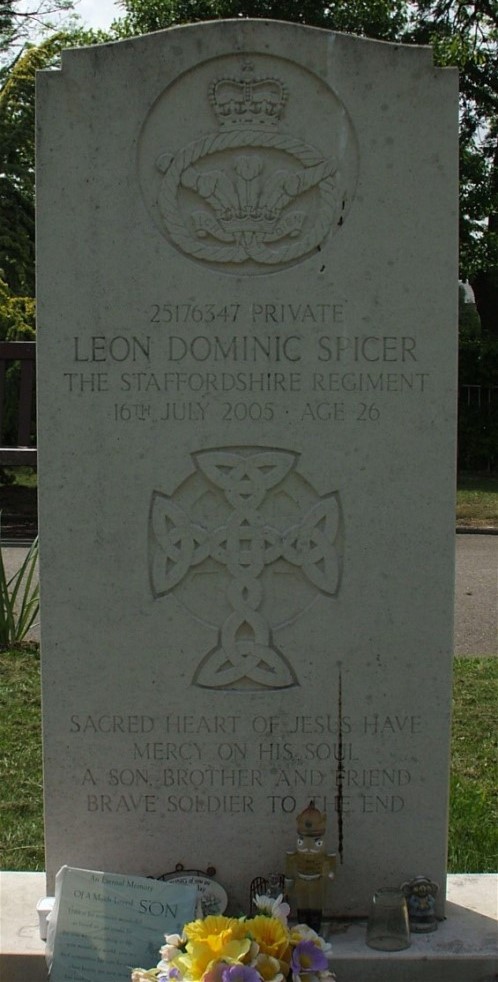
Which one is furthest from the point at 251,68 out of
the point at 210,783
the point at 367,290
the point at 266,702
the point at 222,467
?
the point at 210,783

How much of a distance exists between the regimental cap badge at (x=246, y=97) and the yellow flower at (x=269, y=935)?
6.87 feet

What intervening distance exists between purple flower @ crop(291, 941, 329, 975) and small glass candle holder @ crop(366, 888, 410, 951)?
32 cm

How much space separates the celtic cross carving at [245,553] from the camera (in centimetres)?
329

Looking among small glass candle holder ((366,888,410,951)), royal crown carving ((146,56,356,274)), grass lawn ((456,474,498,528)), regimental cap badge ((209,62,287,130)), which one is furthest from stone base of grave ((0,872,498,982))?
grass lawn ((456,474,498,528))

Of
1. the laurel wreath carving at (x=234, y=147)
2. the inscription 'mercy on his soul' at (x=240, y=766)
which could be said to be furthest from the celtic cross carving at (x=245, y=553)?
the laurel wreath carving at (x=234, y=147)

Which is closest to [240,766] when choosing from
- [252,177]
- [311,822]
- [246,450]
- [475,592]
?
[311,822]

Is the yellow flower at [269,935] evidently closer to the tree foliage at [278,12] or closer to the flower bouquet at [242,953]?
the flower bouquet at [242,953]

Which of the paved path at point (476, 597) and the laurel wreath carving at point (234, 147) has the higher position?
the laurel wreath carving at point (234, 147)

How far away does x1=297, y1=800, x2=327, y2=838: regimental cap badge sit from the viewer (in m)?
3.16

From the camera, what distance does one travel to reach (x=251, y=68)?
10.5 ft

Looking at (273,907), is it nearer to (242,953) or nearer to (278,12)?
(242,953)

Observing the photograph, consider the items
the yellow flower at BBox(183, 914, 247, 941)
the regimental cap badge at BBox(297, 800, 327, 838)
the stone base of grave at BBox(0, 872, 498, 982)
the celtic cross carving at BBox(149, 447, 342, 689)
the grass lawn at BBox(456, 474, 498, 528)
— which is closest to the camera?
the yellow flower at BBox(183, 914, 247, 941)

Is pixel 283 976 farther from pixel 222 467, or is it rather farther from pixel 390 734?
pixel 222 467

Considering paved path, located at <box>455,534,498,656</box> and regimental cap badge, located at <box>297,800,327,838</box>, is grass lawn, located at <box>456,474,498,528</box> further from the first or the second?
regimental cap badge, located at <box>297,800,327,838</box>
